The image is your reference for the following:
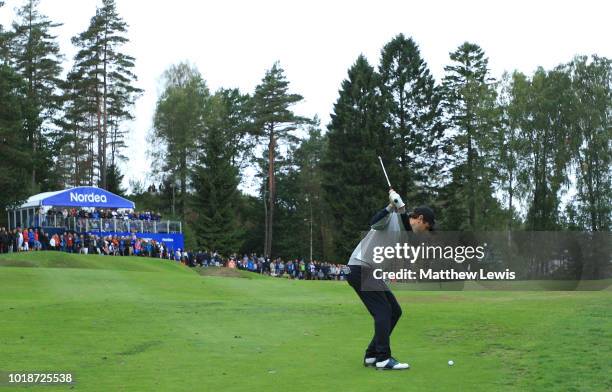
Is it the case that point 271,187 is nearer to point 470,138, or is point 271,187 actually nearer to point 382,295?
point 470,138

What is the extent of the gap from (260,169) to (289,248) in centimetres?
1072

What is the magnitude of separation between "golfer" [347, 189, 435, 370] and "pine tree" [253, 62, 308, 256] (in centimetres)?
7896

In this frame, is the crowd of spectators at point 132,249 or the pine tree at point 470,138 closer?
the crowd of spectators at point 132,249

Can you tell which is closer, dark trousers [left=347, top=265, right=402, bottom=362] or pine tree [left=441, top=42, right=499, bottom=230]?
dark trousers [left=347, top=265, right=402, bottom=362]

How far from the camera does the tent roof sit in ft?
202

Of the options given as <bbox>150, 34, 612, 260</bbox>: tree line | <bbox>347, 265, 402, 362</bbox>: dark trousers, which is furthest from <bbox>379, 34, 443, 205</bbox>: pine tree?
<bbox>347, 265, 402, 362</bbox>: dark trousers

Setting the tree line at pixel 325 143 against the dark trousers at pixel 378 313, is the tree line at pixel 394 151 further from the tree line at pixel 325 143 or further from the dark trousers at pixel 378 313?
the dark trousers at pixel 378 313

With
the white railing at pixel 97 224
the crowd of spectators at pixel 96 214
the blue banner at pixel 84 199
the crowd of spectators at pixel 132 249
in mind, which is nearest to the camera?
the crowd of spectators at pixel 132 249

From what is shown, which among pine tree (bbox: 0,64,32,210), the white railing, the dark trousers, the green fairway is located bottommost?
the green fairway

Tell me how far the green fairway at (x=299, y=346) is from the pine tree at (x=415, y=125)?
57741 millimetres

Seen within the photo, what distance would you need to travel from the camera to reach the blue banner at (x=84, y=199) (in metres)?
61.8

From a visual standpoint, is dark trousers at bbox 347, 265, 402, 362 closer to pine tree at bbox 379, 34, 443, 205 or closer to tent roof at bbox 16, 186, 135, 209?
tent roof at bbox 16, 186, 135, 209

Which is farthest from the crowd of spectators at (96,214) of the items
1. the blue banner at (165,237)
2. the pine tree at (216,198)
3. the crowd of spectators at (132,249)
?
the pine tree at (216,198)

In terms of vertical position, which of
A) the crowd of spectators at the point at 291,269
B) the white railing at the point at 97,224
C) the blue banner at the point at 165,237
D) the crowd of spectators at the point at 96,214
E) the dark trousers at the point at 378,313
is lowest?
the crowd of spectators at the point at 291,269
